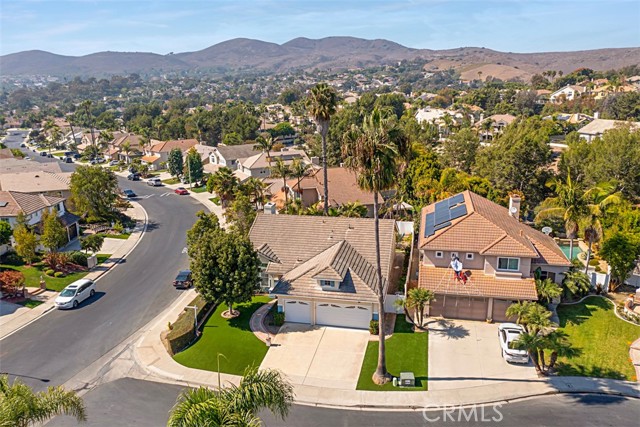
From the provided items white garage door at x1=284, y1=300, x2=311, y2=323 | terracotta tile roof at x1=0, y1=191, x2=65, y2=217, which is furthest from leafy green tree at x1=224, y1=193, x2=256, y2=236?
terracotta tile roof at x1=0, y1=191, x2=65, y2=217

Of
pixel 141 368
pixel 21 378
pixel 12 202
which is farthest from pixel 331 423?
pixel 12 202

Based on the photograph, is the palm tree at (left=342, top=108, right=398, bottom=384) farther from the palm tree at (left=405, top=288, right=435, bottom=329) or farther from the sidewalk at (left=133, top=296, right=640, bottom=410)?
the sidewalk at (left=133, top=296, right=640, bottom=410)

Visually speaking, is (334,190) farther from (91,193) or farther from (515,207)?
(91,193)

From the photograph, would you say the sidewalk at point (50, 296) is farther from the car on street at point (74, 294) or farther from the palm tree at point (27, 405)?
the palm tree at point (27, 405)

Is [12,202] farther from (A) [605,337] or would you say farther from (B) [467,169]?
(B) [467,169]

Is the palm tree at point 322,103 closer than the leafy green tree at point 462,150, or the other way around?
the palm tree at point 322,103

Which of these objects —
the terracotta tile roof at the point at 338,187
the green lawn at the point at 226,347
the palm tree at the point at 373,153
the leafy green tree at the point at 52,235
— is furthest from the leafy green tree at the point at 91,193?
the palm tree at the point at 373,153

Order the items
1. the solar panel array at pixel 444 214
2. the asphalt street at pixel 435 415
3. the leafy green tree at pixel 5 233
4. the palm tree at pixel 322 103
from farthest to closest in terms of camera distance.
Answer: the leafy green tree at pixel 5 233
the palm tree at pixel 322 103
the solar panel array at pixel 444 214
the asphalt street at pixel 435 415
